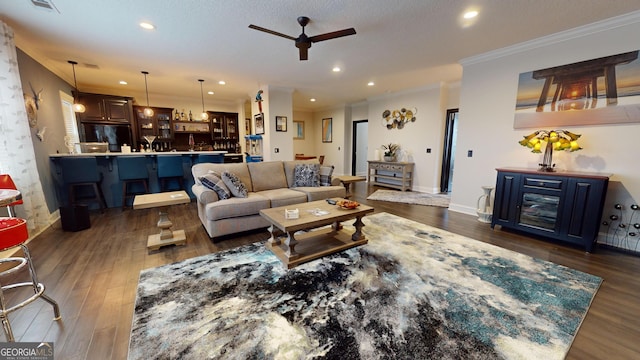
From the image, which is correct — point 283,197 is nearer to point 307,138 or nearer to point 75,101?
point 75,101

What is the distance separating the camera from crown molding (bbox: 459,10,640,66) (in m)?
2.62

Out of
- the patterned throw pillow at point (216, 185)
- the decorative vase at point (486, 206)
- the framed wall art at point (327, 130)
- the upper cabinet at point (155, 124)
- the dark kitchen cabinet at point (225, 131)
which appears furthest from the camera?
the framed wall art at point (327, 130)

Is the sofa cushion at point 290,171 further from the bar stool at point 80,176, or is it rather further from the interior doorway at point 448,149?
the interior doorway at point 448,149

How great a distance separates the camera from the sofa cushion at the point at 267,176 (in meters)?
3.93

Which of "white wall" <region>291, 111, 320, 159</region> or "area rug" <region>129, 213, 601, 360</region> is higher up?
"white wall" <region>291, 111, 320, 159</region>

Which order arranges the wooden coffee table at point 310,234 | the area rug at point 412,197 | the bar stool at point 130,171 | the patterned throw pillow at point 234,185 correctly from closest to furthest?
the wooden coffee table at point 310,234 < the patterned throw pillow at point 234,185 < the bar stool at point 130,171 < the area rug at point 412,197

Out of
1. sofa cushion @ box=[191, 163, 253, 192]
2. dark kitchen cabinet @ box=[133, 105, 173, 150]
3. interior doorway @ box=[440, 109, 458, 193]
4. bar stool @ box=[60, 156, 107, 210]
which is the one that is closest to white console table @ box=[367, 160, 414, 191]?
interior doorway @ box=[440, 109, 458, 193]

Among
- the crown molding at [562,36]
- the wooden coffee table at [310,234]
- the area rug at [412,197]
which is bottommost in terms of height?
the area rug at [412,197]

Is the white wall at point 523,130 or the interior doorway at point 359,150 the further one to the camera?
the interior doorway at point 359,150

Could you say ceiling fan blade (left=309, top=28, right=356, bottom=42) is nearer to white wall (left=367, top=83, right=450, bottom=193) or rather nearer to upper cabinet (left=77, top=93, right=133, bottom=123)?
white wall (left=367, top=83, right=450, bottom=193)

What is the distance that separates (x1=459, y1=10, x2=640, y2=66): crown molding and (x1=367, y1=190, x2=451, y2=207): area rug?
8.49 ft

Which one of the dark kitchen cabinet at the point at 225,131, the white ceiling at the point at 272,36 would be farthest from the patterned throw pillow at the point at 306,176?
the dark kitchen cabinet at the point at 225,131

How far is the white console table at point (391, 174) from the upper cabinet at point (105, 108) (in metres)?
6.60

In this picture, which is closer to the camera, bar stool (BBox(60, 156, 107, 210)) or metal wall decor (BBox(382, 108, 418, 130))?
bar stool (BBox(60, 156, 107, 210))
